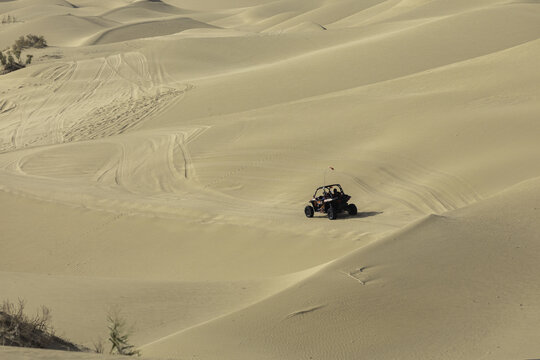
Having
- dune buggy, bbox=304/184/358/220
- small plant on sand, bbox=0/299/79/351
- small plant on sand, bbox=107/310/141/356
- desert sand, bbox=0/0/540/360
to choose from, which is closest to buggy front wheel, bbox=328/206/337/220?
dune buggy, bbox=304/184/358/220

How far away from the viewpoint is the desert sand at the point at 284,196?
344 inches

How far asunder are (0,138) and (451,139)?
1661 centimetres

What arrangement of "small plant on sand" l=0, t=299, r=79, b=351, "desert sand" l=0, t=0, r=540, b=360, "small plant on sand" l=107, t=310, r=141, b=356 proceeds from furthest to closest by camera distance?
"desert sand" l=0, t=0, r=540, b=360, "small plant on sand" l=107, t=310, r=141, b=356, "small plant on sand" l=0, t=299, r=79, b=351

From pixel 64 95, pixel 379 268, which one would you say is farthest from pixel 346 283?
pixel 64 95

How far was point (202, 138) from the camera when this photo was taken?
75.4 ft

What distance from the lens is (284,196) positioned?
17922mm

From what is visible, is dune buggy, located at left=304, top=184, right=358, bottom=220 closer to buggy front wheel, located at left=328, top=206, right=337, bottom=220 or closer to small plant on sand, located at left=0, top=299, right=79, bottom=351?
buggy front wheel, located at left=328, top=206, right=337, bottom=220

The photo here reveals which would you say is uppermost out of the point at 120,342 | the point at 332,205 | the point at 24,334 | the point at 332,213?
the point at 24,334

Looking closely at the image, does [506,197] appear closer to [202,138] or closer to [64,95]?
[202,138]

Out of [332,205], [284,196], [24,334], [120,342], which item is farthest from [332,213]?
[24,334]

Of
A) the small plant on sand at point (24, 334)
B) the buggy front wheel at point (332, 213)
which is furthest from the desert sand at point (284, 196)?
the small plant on sand at point (24, 334)

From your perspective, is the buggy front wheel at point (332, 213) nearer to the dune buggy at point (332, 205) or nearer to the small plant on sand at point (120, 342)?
the dune buggy at point (332, 205)

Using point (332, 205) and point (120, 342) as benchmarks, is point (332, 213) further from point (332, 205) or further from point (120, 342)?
point (120, 342)

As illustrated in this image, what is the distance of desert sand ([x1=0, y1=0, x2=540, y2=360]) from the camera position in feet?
28.7
